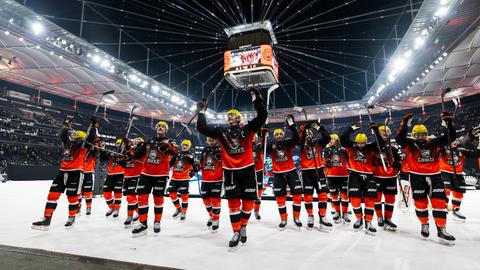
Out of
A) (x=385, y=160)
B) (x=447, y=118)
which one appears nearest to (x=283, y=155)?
(x=385, y=160)

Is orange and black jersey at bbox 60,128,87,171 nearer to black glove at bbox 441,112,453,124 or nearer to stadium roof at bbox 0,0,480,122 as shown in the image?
stadium roof at bbox 0,0,480,122

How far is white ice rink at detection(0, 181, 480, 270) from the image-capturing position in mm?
3305

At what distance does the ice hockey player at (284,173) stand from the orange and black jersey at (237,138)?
53.3 inches

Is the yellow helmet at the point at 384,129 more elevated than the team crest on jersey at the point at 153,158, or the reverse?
the yellow helmet at the point at 384,129

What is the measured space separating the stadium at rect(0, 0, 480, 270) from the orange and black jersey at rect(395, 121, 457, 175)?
0.08 feet

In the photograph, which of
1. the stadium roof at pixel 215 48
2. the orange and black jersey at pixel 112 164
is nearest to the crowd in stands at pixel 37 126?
the stadium roof at pixel 215 48

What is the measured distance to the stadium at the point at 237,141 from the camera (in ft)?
14.0

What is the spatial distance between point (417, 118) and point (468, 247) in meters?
28.9

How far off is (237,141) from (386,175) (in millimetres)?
3366

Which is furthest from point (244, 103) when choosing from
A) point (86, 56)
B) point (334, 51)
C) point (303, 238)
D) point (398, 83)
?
point (303, 238)

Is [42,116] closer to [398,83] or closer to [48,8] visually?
[48,8]

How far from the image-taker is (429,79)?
1880 centimetres

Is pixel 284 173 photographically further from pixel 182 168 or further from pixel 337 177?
pixel 182 168

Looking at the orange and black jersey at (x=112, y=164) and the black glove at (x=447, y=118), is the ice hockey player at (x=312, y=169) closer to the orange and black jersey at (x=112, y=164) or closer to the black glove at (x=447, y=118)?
the black glove at (x=447, y=118)
